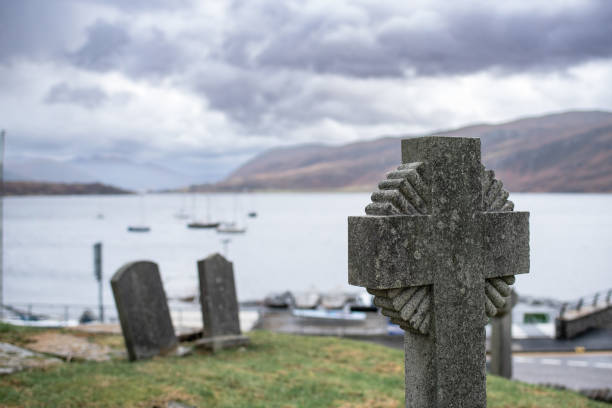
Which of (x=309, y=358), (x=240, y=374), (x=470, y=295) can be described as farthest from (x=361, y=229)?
(x=309, y=358)

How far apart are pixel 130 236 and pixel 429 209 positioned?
100774 millimetres

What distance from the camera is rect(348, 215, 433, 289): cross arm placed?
353 centimetres

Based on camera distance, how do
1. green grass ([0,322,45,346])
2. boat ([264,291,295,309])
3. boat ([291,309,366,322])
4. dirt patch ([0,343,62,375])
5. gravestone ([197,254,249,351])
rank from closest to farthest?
dirt patch ([0,343,62,375]) → green grass ([0,322,45,346]) → gravestone ([197,254,249,351]) → boat ([291,309,366,322]) → boat ([264,291,295,309])

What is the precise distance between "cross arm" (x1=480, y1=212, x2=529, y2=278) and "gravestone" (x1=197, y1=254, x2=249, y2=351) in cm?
841

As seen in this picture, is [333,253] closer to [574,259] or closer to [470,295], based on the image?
[574,259]

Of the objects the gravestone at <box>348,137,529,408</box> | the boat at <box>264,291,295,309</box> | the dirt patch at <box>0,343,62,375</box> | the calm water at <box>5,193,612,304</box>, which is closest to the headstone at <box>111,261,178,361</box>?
the dirt patch at <box>0,343,62,375</box>

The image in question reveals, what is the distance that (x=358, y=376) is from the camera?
965 cm

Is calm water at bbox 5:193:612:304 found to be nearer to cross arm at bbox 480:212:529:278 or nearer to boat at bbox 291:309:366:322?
boat at bbox 291:309:366:322

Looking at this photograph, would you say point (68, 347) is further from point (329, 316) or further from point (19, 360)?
point (329, 316)

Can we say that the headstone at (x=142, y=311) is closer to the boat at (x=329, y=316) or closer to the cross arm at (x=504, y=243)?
the cross arm at (x=504, y=243)

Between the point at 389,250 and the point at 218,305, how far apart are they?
29.4 feet

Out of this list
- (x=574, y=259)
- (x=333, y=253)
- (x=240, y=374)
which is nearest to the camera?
(x=240, y=374)

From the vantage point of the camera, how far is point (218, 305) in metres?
12.0

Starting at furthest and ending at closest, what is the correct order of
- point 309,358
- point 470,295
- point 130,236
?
point 130,236 < point 309,358 < point 470,295
